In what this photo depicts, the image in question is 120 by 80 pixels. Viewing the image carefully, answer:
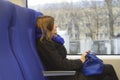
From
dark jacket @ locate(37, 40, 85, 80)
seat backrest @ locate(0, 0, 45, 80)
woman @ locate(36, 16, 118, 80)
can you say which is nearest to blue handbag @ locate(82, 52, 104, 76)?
woman @ locate(36, 16, 118, 80)

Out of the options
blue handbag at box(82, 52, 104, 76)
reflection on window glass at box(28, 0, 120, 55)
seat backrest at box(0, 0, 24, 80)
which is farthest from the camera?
reflection on window glass at box(28, 0, 120, 55)

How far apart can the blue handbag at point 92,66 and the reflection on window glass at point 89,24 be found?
0.83m

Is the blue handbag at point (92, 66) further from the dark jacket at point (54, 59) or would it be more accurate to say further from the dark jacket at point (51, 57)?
the dark jacket at point (51, 57)

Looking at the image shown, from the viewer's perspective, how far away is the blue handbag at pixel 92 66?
2453 millimetres

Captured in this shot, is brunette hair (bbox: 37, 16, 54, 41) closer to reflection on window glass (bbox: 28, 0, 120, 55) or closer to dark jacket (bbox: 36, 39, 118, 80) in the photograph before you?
dark jacket (bbox: 36, 39, 118, 80)

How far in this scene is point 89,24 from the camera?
11.3 ft

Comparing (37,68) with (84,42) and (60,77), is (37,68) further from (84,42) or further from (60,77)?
(84,42)

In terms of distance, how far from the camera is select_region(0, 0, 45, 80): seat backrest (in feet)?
5.50

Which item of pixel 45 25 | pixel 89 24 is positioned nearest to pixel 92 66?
pixel 45 25

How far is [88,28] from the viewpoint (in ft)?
11.3

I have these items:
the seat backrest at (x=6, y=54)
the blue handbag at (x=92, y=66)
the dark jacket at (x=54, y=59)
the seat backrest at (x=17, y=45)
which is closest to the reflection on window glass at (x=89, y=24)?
the blue handbag at (x=92, y=66)

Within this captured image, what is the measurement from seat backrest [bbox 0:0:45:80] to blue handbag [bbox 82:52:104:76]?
51 centimetres

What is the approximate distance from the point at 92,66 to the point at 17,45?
0.96 metres

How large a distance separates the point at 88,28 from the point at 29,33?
145 cm
